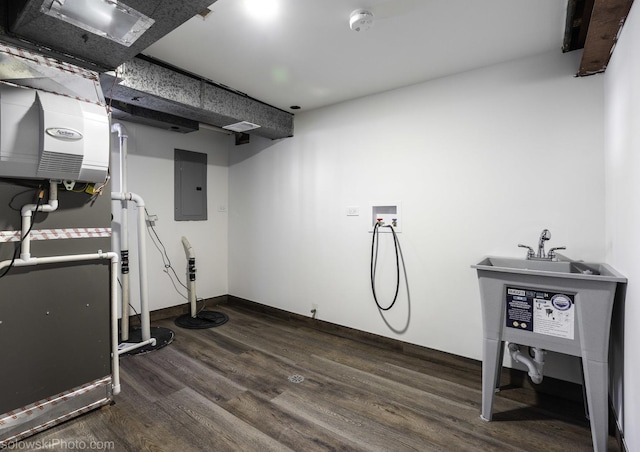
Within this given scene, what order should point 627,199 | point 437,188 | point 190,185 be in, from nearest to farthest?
point 627,199 < point 437,188 < point 190,185

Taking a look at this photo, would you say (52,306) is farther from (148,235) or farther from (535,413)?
(535,413)

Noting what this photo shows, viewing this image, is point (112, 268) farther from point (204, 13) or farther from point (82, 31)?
point (204, 13)

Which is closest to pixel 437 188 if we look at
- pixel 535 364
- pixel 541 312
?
pixel 541 312

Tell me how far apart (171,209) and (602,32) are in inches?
168

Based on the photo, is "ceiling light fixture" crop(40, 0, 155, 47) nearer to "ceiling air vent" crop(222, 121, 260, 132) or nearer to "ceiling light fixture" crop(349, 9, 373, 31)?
"ceiling light fixture" crop(349, 9, 373, 31)

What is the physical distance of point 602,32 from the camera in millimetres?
1656

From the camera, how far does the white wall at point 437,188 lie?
7.25ft

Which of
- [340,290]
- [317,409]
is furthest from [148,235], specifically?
[317,409]

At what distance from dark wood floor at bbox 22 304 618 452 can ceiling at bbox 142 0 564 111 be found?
2.50 m

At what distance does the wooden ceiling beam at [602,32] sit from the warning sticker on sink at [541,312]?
146 centimetres

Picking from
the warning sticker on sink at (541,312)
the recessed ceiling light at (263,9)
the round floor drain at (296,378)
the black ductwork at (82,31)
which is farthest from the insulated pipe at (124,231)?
the warning sticker on sink at (541,312)

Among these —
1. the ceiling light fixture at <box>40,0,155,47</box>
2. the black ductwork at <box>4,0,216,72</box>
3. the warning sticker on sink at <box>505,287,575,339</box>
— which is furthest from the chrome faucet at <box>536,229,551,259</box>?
the ceiling light fixture at <box>40,0,155,47</box>

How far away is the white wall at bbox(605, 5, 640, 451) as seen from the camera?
4.63ft

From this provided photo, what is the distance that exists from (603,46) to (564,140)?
0.62 metres
